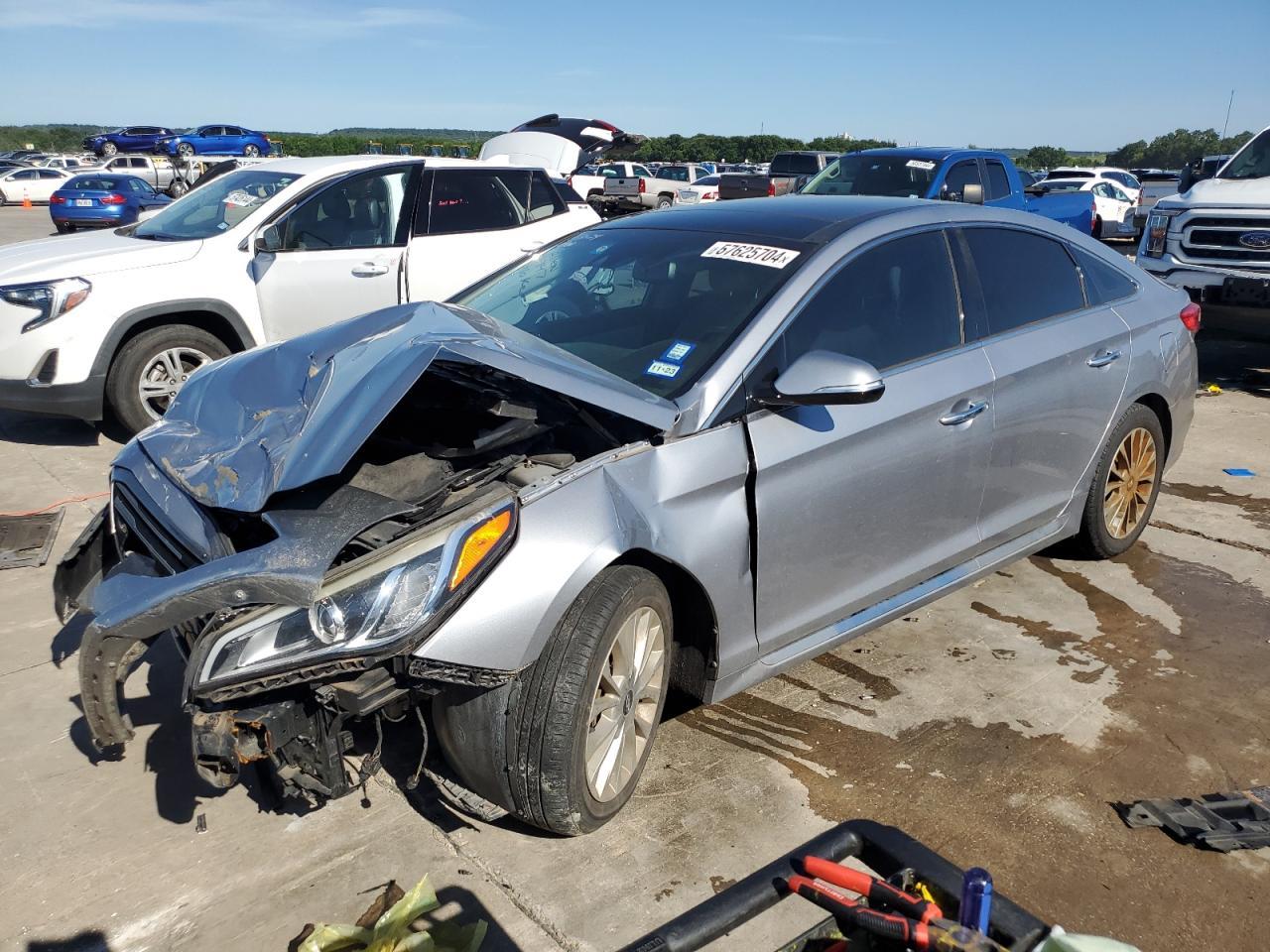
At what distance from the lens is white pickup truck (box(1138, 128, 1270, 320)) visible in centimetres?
881

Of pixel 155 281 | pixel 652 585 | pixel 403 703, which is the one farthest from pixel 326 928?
pixel 155 281

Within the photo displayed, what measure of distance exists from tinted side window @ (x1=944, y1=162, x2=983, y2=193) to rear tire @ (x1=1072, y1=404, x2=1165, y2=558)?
7523 millimetres

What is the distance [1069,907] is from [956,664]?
54.2 inches

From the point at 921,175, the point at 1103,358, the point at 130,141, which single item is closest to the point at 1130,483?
the point at 1103,358

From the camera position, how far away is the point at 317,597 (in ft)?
8.09

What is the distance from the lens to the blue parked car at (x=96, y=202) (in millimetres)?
24578

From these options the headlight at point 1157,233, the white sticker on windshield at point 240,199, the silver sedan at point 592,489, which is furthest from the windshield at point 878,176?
the silver sedan at point 592,489

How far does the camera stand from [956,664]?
403 centimetres

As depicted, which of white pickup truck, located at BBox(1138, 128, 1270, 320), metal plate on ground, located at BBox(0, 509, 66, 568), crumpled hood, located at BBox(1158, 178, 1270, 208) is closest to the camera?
metal plate on ground, located at BBox(0, 509, 66, 568)

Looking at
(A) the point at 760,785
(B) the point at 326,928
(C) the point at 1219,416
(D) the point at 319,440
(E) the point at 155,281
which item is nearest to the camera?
(B) the point at 326,928

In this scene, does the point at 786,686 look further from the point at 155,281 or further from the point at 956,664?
the point at 155,281

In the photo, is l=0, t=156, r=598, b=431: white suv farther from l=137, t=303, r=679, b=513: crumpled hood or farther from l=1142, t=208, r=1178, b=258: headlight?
l=1142, t=208, r=1178, b=258: headlight

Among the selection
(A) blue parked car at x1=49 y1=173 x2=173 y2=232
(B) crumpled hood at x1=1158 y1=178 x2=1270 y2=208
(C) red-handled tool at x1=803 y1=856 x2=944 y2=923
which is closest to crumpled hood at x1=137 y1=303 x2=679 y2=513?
(C) red-handled tool at x1=803 y1=856 x2=944 y2=923

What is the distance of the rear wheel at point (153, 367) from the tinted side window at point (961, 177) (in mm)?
8242
